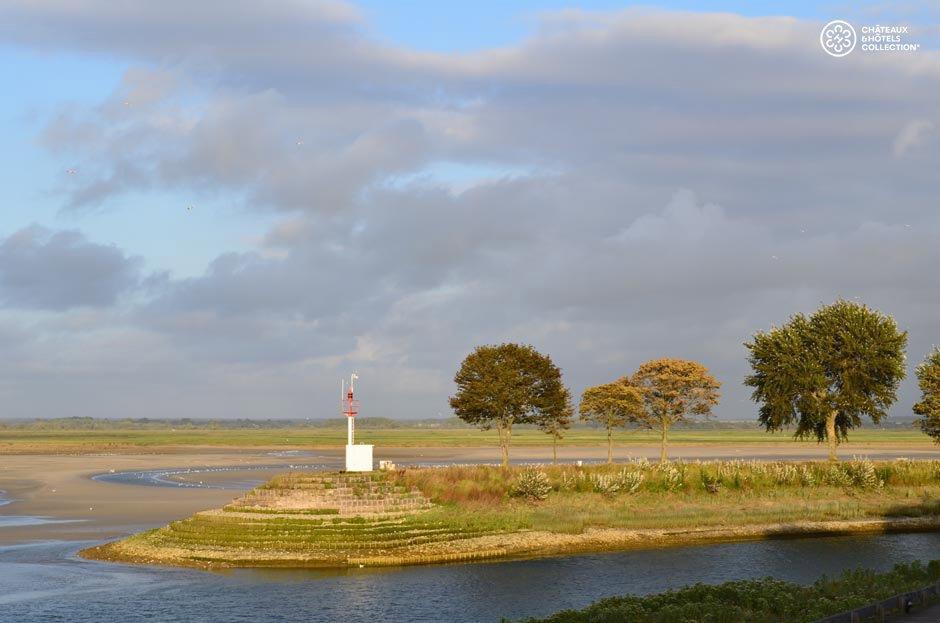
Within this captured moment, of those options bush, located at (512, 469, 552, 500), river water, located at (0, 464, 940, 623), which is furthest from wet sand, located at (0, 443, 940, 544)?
bush, located at (512, 469, 552, 500)

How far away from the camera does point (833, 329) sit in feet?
295

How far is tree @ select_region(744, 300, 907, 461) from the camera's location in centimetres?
8888

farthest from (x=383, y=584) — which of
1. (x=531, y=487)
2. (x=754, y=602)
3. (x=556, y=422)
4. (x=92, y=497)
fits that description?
(x=92, y=497)

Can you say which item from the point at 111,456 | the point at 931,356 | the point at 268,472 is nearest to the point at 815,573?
the point at 931,356

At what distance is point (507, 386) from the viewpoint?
86.6m

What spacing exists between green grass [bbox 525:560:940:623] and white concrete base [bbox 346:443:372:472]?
28.9m

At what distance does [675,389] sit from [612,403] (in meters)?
5.78

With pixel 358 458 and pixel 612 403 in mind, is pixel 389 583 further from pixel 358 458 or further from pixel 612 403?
pixel 612 403

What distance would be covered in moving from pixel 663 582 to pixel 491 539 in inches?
510

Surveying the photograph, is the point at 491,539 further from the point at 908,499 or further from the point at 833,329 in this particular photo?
the point at 833,329

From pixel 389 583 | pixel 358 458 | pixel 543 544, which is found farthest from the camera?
pixel 358 458

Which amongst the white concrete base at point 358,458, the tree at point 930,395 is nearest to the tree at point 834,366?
the tree at point 930,395

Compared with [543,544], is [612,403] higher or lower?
higher

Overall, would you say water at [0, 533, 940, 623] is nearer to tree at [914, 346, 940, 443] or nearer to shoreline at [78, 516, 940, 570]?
shoreline at [78, 516, 940, 570]
